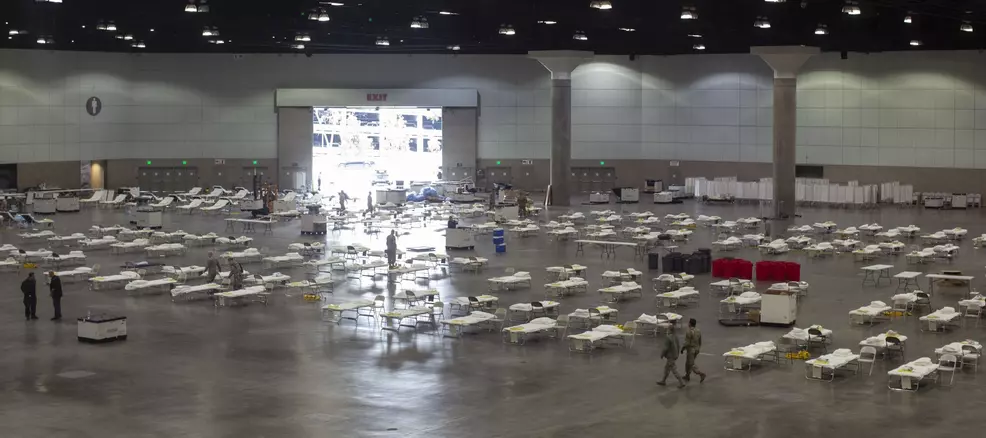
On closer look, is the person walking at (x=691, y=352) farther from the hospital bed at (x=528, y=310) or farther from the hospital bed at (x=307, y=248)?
the hospital bed at (x=307, y=248)

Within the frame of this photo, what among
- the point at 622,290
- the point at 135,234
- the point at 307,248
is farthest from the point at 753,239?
the point at 135,234

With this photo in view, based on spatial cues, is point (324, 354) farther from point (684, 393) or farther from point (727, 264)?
point (727, 264)

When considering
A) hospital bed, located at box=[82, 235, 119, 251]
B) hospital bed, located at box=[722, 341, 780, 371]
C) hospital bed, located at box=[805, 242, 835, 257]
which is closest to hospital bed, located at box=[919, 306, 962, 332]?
hospital bed, located at box=[722, 341, 780, 371]

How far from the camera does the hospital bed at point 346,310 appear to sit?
3021 cm

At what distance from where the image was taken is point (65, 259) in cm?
4188

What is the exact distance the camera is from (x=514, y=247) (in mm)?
47156

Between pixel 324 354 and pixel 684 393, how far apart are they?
820 cm

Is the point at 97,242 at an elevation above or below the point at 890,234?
below

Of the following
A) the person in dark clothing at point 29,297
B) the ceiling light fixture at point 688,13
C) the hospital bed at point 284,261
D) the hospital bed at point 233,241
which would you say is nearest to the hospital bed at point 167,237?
the hospital bed at point 233,241

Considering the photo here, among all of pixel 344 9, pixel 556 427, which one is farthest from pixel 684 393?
pixel 344 9

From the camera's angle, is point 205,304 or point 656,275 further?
point 656,275

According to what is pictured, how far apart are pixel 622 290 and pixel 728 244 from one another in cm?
1384

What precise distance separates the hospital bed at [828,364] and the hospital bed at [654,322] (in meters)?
4.95

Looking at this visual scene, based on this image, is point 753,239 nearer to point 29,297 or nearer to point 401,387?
point 401,387
